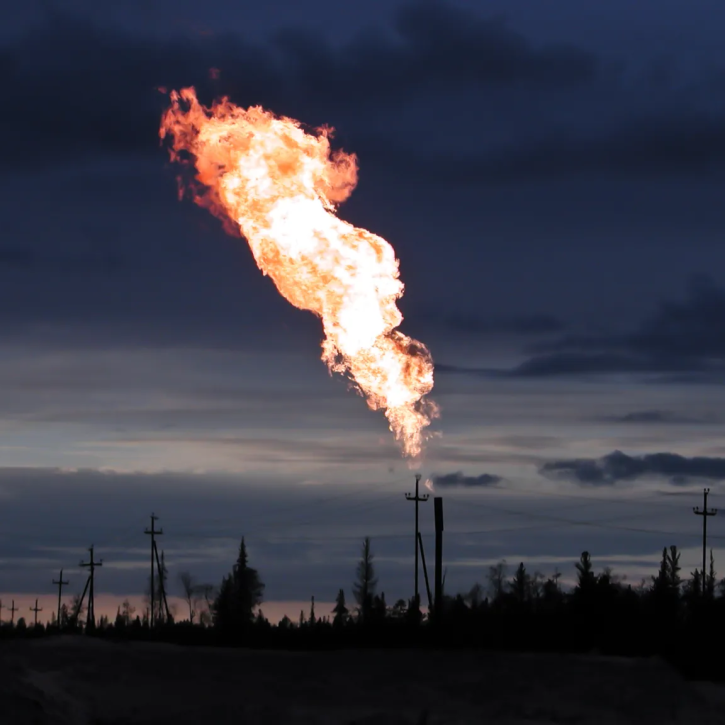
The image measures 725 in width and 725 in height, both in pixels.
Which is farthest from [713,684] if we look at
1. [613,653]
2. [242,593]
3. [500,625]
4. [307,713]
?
[242,593]

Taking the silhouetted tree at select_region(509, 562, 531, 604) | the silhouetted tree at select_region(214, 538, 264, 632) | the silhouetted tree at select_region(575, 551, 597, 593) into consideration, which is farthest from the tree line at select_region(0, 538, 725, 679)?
the silhouetted tree at select_region(509, 562, 531, 604)

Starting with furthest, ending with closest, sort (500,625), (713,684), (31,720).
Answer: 1. (500,625)
2. (713,684)
3. (31,720)

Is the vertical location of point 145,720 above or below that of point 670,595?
below

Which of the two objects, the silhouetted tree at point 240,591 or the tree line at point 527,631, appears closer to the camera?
the tree line at point 527,631

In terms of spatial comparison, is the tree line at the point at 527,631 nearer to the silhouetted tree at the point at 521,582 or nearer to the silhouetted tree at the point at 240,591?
the silhouetted tree at the point at 240,591

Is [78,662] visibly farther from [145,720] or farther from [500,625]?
[500,625]

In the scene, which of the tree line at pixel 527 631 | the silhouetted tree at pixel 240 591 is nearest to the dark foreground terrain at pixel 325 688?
the tree line at pixel 527 631

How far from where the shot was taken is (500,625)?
42.0 meters

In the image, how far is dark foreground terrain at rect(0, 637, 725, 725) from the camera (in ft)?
97.8

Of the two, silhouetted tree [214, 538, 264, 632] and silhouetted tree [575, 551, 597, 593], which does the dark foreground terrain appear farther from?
silhouetted tree [214, 538, 264, 632]

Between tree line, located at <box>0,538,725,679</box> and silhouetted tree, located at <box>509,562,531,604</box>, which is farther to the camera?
silhouetted tree, located at <box>509,562,531,604</box>

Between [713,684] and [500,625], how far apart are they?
889 cm

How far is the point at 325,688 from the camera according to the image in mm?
32375

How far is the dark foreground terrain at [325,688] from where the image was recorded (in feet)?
97.8
